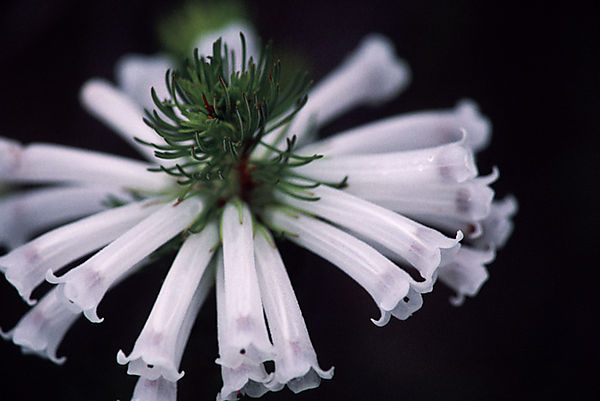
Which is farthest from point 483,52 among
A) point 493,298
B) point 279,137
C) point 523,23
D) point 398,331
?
point 279,137

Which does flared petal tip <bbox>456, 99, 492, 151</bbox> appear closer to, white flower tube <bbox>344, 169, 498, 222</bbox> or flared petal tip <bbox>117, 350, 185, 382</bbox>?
white flower tube <bbox>344, 169, 498, 222</bbox>

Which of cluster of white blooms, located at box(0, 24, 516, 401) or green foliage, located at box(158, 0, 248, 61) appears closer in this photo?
cluster of white blooms, located at box(0, 24, 516, 401)

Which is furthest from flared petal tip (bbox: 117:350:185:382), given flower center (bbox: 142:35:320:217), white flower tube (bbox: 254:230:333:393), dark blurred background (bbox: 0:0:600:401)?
dark blurred background (bbox: 0:0:600:401)

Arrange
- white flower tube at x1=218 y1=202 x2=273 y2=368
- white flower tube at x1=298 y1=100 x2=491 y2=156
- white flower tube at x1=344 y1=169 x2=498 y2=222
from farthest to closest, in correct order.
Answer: white flower tube at x1=298 y1=100 x2=491 y2=156 → white flower tube at x1=344 y1=169 x2=498 y2=222 → white flower tube at x1=218 y1=202 x2=273 y2=368

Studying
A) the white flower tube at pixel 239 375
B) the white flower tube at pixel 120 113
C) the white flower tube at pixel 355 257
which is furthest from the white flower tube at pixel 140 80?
the white flower tube at pixel 239 375

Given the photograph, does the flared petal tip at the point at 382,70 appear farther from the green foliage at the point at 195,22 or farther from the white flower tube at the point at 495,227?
the white flower tube at the point at 495,227

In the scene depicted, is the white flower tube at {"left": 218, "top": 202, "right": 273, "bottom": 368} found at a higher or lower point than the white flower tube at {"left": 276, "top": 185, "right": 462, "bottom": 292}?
lower

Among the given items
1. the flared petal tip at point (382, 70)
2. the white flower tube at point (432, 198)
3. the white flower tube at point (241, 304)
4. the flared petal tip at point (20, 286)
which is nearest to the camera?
the white flower tube at point (241, 304)
